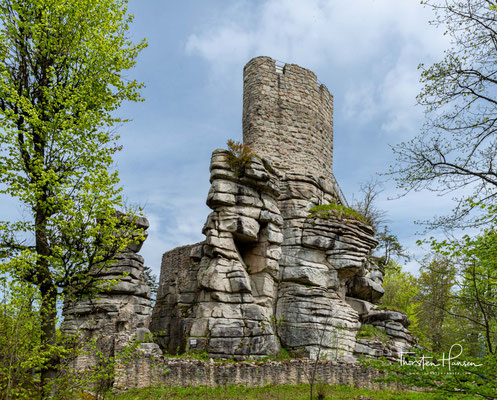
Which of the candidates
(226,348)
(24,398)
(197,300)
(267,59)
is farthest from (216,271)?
(267,59)

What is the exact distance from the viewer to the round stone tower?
23.6 meters

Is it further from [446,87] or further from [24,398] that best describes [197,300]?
[446,87]

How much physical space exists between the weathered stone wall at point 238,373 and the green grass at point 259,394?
0.37m

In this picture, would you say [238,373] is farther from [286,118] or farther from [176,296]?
[286,118]

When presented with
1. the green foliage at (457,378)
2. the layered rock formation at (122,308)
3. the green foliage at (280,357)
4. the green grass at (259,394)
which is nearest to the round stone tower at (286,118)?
the layered rock formation at (122,308)

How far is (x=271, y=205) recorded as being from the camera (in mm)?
21000

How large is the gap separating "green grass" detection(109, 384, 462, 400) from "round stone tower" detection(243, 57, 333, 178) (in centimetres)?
1202

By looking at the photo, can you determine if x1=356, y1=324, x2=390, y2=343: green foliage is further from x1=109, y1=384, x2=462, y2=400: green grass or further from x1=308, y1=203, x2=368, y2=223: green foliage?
x1=109, y1=384, x2=462, y2=400: green grass

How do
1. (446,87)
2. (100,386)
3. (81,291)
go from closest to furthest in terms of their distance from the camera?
(100,386)
(81,291)
(446,87)

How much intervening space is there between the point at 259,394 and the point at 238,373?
1.62m

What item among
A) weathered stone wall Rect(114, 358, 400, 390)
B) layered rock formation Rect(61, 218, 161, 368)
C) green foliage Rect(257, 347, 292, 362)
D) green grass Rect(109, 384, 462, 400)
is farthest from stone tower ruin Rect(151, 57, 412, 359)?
green grass Rect(109, 384, 462, 400)

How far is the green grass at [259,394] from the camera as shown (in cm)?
1255

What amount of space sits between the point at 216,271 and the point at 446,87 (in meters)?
11.4

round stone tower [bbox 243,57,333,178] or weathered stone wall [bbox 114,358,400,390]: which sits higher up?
round stone tower [bbox 243,57,333,178]
